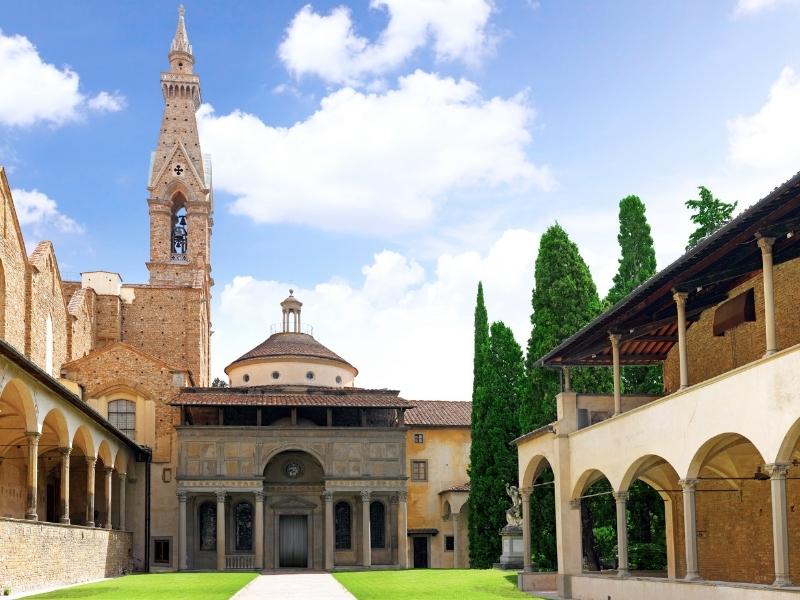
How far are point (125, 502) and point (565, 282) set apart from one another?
2063cm

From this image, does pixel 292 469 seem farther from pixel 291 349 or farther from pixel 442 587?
pixel 442 587

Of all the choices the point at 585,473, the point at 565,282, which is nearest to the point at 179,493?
the point at 565,282

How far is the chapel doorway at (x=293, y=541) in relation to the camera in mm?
44531

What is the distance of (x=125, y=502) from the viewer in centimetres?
4200

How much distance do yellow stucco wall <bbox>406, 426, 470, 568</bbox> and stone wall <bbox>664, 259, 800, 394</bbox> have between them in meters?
26.4

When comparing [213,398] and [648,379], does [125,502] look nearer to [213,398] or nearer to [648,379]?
[213,398]

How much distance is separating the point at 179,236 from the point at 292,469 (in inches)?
908

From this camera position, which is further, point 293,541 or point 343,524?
point 343,524

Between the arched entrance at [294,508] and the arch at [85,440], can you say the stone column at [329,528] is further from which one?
the arch at [85,440]

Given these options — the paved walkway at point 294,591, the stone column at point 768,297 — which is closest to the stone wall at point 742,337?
the stone column at point 768,297

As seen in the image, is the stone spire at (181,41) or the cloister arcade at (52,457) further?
the stone spire at (181,41)

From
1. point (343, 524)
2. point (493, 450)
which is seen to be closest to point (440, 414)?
point (343, 524)

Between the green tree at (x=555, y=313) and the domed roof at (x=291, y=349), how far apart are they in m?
18.0

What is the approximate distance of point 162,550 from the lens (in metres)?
43.5
